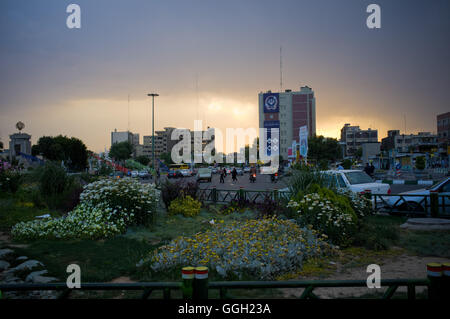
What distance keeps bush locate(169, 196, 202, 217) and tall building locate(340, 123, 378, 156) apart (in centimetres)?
14112

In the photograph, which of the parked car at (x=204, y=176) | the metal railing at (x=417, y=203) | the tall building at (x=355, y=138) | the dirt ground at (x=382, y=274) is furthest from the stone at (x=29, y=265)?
the tall building at (x=355, y=138)

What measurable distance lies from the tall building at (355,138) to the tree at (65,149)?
343 feet

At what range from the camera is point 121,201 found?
10.0 metres

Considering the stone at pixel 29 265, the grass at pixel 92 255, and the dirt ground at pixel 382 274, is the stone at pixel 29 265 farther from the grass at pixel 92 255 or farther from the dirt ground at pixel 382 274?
the dirt ground at pixel 382 274

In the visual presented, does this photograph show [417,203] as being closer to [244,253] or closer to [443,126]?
[244,253]

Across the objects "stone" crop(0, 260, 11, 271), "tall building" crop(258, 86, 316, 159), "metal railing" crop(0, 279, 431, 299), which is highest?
"tall building" crop(258, 86, 316, 159)

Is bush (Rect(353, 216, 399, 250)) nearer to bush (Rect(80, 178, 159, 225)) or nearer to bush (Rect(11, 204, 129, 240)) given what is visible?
bush (Rect(80, 178, 159, 225))

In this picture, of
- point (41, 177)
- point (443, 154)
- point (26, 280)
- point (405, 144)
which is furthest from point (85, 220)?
point (405, 144)

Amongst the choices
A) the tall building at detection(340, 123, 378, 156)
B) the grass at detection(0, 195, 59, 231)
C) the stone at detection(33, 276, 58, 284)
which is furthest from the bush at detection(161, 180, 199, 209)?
the tall building at detection(340, 123, 378, 156)

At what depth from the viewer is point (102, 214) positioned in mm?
9484

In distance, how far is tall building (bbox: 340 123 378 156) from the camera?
146m
